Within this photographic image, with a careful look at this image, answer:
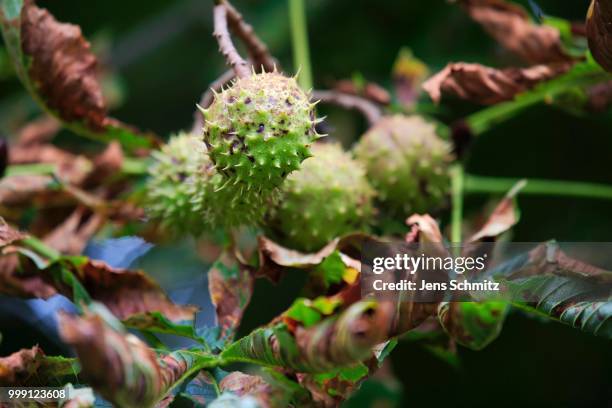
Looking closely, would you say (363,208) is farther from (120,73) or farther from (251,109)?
(120,73)

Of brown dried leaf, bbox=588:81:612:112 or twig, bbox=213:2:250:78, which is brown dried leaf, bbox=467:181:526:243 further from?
twig, bbox=213:2:250:78

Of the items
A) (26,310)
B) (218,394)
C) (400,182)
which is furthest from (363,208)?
(26,310)

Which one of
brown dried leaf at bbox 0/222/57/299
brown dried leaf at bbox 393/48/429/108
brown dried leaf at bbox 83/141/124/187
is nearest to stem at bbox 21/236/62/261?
brown dried leaf at bbox 0/222/57/299

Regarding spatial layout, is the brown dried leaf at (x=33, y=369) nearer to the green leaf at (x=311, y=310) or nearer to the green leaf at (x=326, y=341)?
the green leaf at (x=326, y=341)

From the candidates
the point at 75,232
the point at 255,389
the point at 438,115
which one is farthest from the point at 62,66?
the point at 438,115

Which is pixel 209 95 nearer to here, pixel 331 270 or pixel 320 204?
pixel 320 204

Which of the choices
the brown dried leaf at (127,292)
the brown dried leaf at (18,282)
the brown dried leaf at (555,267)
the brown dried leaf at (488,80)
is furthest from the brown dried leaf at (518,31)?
the brown dried leaf at (18,282)
